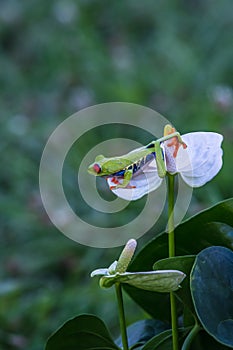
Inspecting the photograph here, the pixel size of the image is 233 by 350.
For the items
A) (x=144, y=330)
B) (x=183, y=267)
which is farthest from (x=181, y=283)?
(x=144, y=330)

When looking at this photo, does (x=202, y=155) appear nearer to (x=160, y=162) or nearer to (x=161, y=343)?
(x=160, y=162)

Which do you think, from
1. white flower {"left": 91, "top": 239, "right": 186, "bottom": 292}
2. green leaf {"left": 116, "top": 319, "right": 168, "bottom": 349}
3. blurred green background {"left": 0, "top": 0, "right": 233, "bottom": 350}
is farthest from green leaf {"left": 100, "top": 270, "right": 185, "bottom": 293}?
blurred green background {"left": 0, "top": 0, "right": 233, "bottom": 350}

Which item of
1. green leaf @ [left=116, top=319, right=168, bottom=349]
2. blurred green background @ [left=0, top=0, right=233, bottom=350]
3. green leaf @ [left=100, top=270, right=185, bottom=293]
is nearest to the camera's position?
green leaf @ [left=100, top=270, right=185, bottom=293]

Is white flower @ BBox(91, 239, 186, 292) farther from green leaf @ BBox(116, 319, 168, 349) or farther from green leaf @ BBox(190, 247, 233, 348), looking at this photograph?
green leaf @ BBox(116, 319, 168, 349)

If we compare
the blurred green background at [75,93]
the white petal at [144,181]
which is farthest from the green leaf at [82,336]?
the blurred green background at [75,93]

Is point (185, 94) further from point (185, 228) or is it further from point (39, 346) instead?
point (185, 228)

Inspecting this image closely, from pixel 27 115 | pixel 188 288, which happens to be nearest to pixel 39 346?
pixel 188 288
